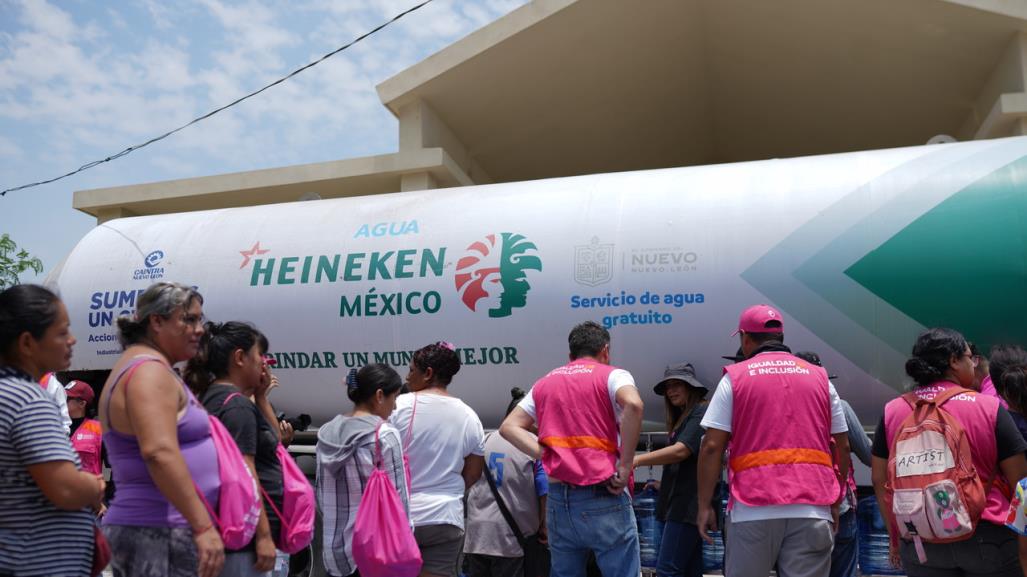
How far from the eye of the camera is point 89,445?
569 centimetres

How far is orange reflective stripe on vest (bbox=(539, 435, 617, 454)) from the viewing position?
13.6 ft

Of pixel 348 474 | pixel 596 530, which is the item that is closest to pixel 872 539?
pixel 596 530

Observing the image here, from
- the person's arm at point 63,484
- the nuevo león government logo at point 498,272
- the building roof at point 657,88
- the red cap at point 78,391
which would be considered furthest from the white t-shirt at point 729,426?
the building roof at point 657,88

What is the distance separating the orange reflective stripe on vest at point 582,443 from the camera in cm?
414

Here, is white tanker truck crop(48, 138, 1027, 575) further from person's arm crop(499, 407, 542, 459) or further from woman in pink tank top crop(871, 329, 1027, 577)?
woman in pink tank top crop(871, 329, 1027, 577)

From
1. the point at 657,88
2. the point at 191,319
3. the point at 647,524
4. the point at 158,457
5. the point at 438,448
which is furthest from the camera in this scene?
the point at 657,88

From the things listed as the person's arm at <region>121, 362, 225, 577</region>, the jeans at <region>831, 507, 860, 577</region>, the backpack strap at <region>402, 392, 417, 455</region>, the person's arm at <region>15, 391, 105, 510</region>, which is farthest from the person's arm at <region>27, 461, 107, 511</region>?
the jeans at <region>831, 507, 860, 577</region>

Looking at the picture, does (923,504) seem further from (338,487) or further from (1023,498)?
(338,487)

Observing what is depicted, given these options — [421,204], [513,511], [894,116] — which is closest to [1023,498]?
[513,511]

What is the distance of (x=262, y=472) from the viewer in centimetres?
332

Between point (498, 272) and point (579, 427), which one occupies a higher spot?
point (498, 272)

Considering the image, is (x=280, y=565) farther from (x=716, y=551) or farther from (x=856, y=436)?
(x=856, y=436)

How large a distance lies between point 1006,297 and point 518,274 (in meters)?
3.27

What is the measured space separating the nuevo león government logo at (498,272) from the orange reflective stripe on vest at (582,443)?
7.14ft
